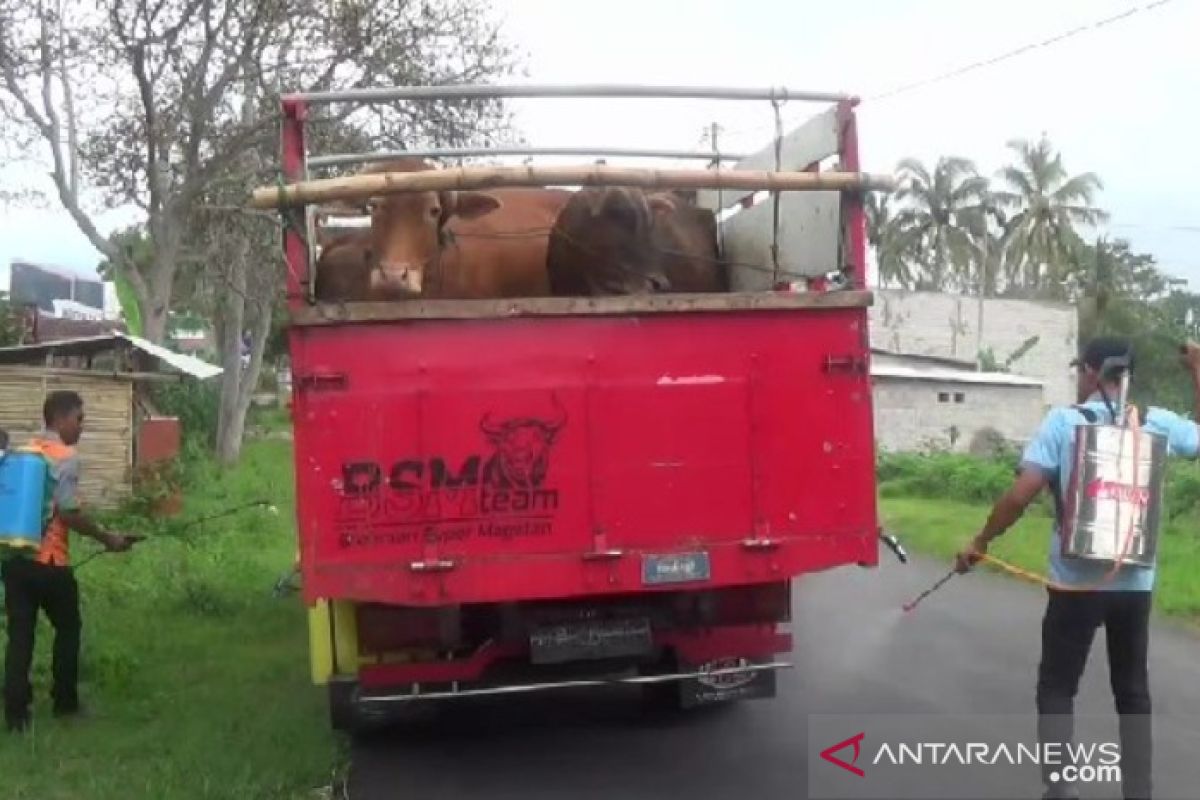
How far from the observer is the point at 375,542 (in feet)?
18.9

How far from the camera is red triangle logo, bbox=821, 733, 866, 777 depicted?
5.86 metres

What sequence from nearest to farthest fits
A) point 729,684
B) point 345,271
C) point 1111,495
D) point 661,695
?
point 1111,495 → point 729,684 → point 345,271 → point 661,695

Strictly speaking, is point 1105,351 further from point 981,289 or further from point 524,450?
point 981,289

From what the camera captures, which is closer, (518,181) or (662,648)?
(518,181)

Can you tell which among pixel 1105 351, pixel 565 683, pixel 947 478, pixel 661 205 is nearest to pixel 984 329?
pixel 947 478

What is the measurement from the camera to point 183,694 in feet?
25.6

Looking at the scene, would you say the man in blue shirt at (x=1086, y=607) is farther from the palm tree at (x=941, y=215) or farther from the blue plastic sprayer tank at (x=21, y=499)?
the palm tree at (x=941, y=215)

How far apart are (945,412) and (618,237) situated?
2802 centimetres

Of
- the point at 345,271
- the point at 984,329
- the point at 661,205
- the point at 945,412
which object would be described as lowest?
the point at 945,412

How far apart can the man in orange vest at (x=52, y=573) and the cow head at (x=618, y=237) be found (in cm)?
262

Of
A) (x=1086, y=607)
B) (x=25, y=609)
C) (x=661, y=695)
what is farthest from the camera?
(x=661, y=695)

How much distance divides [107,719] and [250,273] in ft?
58.5

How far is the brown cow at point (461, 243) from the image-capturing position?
254 inches

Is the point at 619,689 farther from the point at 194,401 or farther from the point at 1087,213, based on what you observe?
the point at 1087,213
